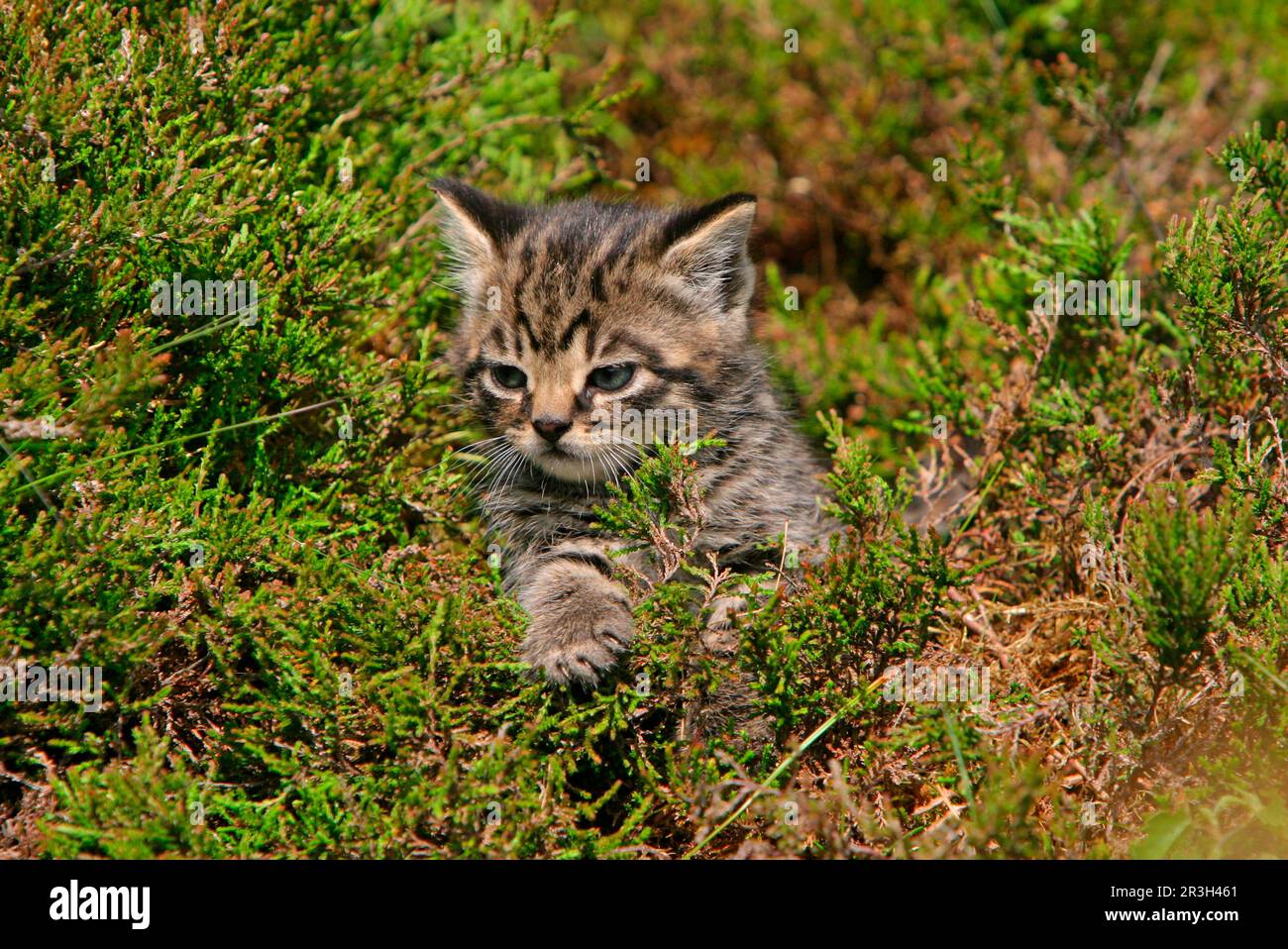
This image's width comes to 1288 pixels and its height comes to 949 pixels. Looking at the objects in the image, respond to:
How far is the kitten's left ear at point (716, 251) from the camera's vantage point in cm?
422

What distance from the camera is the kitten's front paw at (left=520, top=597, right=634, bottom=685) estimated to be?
144 inches

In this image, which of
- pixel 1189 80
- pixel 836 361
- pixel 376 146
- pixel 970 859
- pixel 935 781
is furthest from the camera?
pixel 1189 80

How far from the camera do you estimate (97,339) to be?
3818mm

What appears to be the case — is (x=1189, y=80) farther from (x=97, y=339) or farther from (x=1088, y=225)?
(x=97, y=339)

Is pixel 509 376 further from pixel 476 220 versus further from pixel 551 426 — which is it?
pixel 476 220

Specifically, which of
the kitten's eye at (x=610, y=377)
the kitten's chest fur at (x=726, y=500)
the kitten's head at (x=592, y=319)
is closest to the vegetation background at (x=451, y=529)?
the kitten's chest fur at (x=726, y=500)

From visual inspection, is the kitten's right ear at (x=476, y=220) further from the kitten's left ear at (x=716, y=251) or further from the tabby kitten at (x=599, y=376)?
the kitten's left ear at (x=716, y=251)

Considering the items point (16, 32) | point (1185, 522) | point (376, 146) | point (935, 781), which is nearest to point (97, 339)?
point (16, 32)

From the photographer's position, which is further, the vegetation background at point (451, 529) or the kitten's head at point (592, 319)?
the kitten's head at point (592, 319)

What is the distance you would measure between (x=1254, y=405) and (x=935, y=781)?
1.97 meters

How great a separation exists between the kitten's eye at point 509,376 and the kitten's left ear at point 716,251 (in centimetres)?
72

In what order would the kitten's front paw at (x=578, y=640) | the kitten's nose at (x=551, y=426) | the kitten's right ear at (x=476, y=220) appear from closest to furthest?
the kitten's front paw at (x=578, y=640)
the kitten's nose at (x=551, y=426)
the kitten's right ear at (x=476, y=220)

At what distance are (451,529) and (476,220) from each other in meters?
1.29

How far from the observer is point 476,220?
4473 mm
